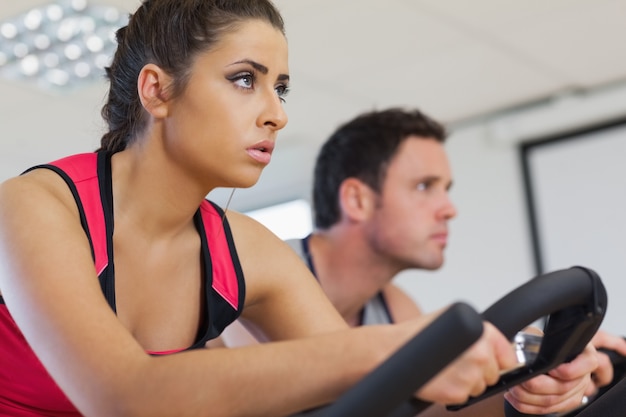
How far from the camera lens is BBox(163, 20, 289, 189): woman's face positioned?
1331mm

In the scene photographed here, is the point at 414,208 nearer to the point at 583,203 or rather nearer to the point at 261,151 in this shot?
the point at 261,151

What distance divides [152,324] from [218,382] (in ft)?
1.72

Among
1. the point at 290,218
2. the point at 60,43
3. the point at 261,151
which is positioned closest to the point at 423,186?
the point at 261,151

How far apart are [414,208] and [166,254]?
5.15ft

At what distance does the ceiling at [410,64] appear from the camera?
150 inches

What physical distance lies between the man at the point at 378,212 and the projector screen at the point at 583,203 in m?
2.39

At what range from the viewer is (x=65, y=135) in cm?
487

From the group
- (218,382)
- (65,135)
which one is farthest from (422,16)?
(218,382)

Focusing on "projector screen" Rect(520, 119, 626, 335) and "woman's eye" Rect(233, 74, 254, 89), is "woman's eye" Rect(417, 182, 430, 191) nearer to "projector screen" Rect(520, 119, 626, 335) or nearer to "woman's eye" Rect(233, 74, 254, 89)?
"woman's eye" Rect(233, 74, 254, 89)

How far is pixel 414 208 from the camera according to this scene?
2947 mm

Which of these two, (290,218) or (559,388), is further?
(290,218)

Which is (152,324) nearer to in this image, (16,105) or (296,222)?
(16,105)

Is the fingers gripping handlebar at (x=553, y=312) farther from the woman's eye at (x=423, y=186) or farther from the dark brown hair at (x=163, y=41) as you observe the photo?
the woman's eye at (x=423, y=186)

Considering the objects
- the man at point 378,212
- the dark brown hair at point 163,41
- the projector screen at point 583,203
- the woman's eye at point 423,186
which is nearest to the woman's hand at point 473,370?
the dark brown hair at point 163,41
